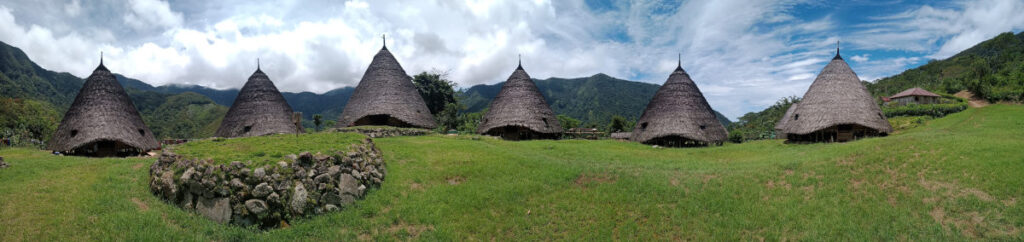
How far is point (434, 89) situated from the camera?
37.0 metres

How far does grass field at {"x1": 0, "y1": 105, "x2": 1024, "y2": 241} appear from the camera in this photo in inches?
303

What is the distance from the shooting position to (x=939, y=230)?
796 centimetres

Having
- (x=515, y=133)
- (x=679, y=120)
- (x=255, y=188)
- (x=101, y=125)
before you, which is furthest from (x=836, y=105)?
(x=101, y=125)

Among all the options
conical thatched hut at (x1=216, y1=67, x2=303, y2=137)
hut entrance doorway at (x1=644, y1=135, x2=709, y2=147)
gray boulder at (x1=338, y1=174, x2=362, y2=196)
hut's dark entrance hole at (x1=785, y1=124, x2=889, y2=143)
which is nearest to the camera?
gray boulder at (x1=338, y1=174, x2=362, y2=196)

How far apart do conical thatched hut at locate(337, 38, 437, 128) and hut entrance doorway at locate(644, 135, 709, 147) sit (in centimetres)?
1290

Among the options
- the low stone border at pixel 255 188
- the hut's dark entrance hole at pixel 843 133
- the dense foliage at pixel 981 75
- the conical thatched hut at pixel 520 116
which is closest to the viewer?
the low stone border at pixel 255 188

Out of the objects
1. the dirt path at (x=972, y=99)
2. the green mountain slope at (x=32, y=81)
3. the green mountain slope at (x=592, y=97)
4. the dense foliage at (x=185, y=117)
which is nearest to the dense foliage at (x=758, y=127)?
the dirt path at (x=972, y=99)

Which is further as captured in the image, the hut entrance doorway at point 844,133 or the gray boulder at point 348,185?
the hut entrance doorway at point 844,133

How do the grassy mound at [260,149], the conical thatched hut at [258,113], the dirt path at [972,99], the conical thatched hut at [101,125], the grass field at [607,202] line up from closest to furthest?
the grass field at [607,202] → the grassy mound at [260,149] → the conical thatched hut at [101,125] → the conical thatched hut at [258,113] → the dirt path at [972,99]

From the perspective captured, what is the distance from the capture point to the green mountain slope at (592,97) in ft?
333

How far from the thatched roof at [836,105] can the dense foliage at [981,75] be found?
57.3 ft

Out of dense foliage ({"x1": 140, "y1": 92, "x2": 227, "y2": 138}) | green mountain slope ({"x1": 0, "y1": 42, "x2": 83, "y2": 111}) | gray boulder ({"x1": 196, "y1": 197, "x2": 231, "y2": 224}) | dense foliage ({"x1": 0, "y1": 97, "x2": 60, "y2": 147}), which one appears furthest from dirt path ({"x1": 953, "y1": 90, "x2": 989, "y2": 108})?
green mountain slope ({"x1": 0, "y1": 42, "x2": 83, "y2": 111})

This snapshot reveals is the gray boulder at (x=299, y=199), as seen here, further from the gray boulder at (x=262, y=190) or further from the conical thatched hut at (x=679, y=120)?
the conical thatched hut at (x=679, y=120)

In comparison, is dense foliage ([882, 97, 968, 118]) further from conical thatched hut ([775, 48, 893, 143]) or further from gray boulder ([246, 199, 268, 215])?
gray boulder ([246, 199, 268, 215])
